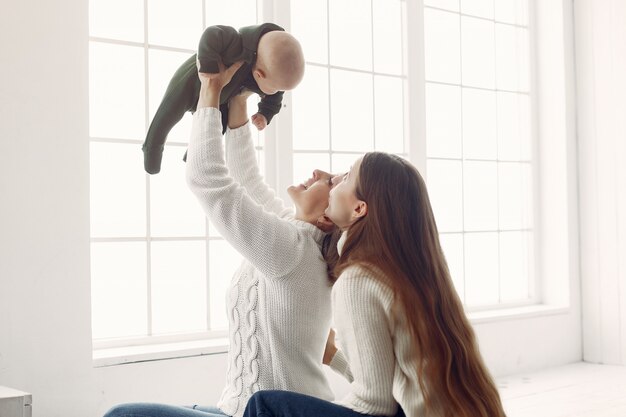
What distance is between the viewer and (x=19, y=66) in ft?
9.84

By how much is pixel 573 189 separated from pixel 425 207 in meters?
3.77

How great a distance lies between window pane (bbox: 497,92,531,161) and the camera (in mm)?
5480

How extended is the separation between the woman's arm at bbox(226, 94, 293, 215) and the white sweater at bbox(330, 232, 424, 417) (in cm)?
53

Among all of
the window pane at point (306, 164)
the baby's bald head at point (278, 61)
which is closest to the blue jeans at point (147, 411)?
the baby's bald head at point (278, 61)

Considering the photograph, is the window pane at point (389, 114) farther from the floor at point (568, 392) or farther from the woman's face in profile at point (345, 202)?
the woman's face in profile at point (345, 202)

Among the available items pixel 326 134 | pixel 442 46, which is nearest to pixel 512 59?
pixel 442 46

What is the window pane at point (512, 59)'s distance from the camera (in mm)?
5457

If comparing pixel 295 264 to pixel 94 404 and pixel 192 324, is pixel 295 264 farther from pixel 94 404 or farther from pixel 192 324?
pixel 192 324

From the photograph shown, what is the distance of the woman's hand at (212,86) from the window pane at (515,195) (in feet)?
12.5

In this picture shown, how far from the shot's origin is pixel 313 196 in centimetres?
212

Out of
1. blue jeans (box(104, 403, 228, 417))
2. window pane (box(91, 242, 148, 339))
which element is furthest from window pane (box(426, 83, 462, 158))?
blue jeans (box(104, 403, 228, 417))

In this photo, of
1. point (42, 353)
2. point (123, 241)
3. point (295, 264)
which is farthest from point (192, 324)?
point (295, 264)

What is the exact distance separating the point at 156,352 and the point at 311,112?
62.7 inches

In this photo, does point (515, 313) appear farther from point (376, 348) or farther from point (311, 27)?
point (376, 348)
